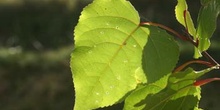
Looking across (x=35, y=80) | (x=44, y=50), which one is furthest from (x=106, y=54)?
(x=44, y=50)

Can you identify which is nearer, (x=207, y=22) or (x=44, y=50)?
(x=207, y=22)

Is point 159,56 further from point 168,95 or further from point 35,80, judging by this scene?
point 35,80

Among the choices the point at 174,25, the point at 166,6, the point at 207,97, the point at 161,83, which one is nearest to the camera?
the point at 161,83

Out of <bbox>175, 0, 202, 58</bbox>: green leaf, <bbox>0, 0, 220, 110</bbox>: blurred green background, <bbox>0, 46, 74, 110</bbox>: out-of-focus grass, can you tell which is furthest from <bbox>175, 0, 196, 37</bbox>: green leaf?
<bbox>0, 46, 74, 110</bbox>: out-of-focus grass

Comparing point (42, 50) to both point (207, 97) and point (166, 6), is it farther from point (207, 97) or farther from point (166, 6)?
point (207, 97)

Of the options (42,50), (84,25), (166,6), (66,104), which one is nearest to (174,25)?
(166,6)
